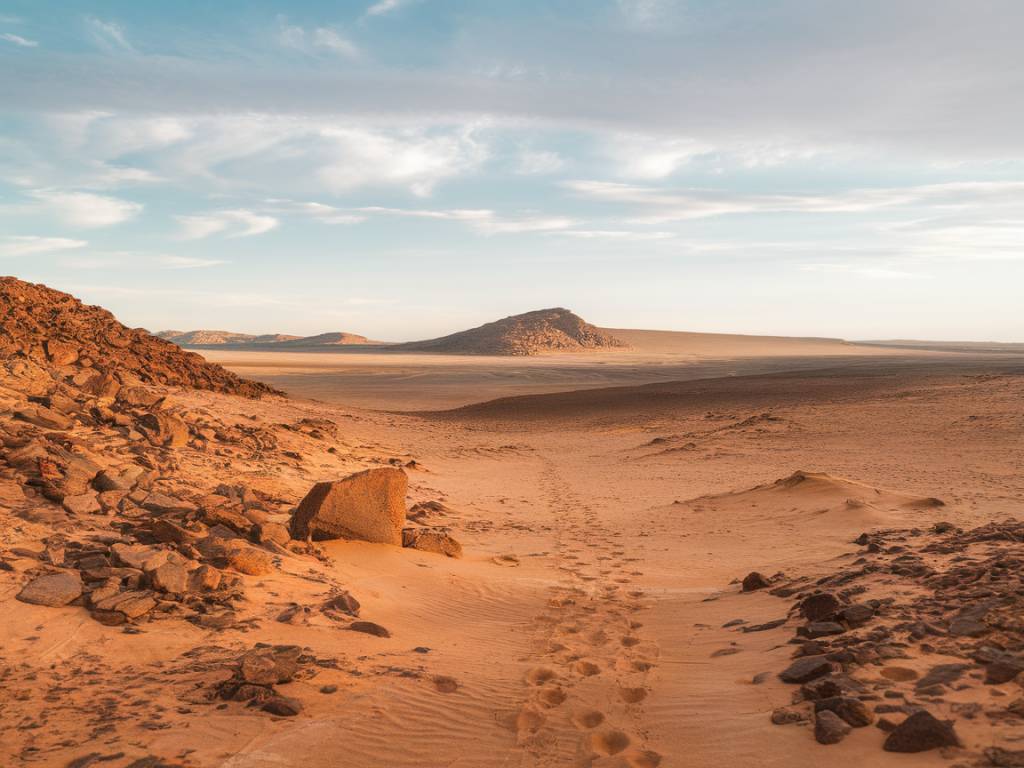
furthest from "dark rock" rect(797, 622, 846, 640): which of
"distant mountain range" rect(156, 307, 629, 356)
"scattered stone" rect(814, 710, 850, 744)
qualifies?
"distant mountain range" rect(156, 307, 629, 356)

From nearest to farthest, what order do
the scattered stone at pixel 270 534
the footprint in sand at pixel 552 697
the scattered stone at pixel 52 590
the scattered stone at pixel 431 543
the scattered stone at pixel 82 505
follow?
1. the footprint in sand at pixel 552 697
2. the scattered stone at pixel 52 590
3. the scattered stone at pixel 82 505
4. the scattered stone at pixel 270 534
5. the scattered stone at pixel 431 543

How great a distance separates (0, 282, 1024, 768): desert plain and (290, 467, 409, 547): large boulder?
24cm

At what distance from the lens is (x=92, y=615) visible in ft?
18.0

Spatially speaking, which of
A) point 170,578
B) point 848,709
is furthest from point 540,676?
point 170,578

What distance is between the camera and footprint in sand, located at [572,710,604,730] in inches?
183

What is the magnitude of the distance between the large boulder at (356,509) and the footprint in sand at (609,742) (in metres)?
4.74

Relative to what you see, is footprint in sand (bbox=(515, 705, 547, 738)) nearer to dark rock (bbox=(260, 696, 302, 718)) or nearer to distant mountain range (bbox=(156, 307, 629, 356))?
dark rock (bbox=(260, 696, 302, 718))

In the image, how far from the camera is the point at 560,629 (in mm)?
6727

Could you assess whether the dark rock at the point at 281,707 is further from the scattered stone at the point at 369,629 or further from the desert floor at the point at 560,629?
the scattered stone at the point at 369,629

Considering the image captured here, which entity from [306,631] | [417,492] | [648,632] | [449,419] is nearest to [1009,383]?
[449,419]

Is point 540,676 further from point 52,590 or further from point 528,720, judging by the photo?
point 52,590

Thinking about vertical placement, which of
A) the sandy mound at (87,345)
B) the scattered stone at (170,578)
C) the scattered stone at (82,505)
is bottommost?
the scattered stone at (170,578)

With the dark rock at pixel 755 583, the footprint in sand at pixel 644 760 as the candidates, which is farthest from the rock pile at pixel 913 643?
the footprint in sand at pixel 644 760

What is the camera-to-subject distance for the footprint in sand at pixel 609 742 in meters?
4.31
